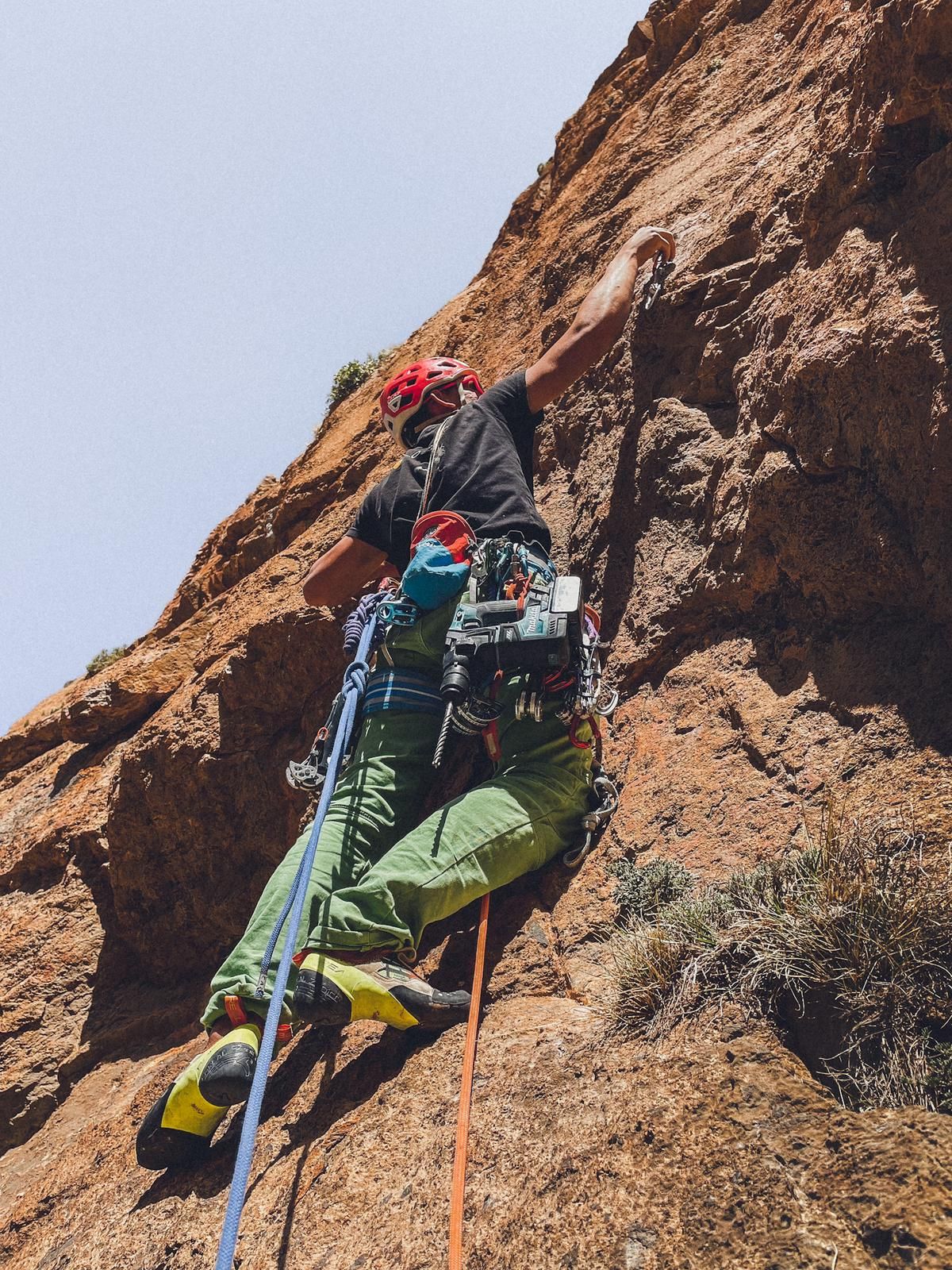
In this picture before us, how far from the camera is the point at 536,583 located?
173 inches

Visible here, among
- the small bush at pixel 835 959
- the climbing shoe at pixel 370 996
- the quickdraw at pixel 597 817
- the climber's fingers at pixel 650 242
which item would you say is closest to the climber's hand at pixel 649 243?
the climber's fingers at pixel 650 242

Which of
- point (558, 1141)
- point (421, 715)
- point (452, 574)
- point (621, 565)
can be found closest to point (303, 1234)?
point (558, 1141)

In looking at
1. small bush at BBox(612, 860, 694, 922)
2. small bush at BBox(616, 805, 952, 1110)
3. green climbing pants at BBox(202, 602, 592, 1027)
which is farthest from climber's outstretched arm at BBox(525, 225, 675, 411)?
small bush at BBox(616, 805, 952, 1110)

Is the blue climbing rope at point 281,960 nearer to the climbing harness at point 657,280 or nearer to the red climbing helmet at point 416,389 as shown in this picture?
the red climbing helmet at point 416,389

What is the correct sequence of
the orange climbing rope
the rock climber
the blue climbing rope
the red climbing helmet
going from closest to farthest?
1. the blue climbing rope
2. the orange climbing rope
3. the rock climber
4. the red climbing helmet

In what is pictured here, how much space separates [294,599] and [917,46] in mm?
4678

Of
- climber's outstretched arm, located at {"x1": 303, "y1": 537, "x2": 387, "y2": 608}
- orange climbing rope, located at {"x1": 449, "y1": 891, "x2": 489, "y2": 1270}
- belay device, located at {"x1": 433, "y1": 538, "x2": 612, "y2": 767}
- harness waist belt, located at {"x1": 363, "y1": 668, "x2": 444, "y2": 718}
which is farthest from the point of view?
climber's outstretched arm, located at {"x1": 303, "y1": 537, "x2": 387, "y2": 608}

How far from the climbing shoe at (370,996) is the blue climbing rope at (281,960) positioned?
11 centimetres

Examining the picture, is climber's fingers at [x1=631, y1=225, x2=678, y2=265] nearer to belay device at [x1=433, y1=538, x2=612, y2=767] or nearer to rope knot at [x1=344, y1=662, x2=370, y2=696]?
belay device at [x1=433, y1=538, x2=612, y2=767]

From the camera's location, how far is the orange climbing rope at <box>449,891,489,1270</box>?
270cm

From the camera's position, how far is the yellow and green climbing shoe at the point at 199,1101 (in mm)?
3406

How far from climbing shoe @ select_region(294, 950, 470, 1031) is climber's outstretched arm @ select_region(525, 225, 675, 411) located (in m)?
2.81

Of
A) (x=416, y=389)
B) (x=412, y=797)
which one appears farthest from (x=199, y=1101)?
(x=416, y=389)

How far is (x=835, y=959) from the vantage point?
2830 mm
